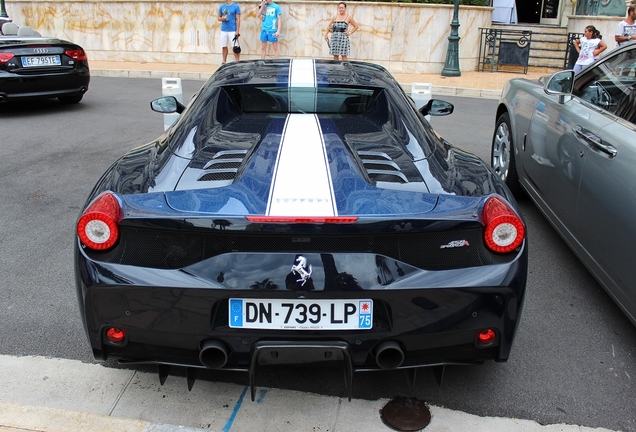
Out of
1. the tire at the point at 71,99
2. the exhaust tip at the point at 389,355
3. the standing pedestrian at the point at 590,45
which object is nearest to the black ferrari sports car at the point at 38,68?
the tire at the point at 71,99

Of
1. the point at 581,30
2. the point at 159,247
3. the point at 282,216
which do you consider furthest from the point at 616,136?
the point at 581,30

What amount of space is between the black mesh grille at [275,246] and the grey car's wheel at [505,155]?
10.4 ft

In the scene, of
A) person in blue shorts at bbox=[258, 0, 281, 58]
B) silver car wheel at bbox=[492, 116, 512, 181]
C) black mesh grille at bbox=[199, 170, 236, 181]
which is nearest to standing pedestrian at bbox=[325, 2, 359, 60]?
person in blue shorts at bbox=[258, 0, 281, 58]

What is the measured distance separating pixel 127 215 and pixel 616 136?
2.68 meters

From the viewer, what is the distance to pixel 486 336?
254cm

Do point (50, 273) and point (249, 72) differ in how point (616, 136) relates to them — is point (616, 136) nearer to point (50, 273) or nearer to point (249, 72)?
point (249, 72)

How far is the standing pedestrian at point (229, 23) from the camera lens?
614 inches

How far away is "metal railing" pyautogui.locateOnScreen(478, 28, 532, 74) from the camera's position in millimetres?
16078

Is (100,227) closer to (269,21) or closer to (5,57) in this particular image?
(5,57)

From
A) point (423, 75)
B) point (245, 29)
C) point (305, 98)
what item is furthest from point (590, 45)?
point (305, 98)

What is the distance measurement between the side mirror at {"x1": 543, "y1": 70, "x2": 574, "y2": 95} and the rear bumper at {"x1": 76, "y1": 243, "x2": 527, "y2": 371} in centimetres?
242

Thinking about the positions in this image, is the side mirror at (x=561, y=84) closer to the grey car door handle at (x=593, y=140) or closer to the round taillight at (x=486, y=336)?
the grey car door handle at (x=593, y=140)

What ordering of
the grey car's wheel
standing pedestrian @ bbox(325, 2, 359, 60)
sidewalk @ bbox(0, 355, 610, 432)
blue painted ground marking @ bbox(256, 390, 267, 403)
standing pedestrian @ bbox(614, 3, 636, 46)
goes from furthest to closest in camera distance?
standing pedestrian @ bbox(325, 2, 359, 60) < standing pedestrian @ bbox(614, 3, 636, 46) < the grey car's wheel < blue painted ground marking @ bbox(256, 390, 267, 403) < sidewalk @ bbox(0, 355, 610, 432)

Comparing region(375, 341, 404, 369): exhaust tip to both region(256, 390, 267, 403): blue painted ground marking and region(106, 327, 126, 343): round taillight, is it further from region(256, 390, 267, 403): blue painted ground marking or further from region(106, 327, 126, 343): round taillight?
region(106, 327, 126, 343): round taillight
